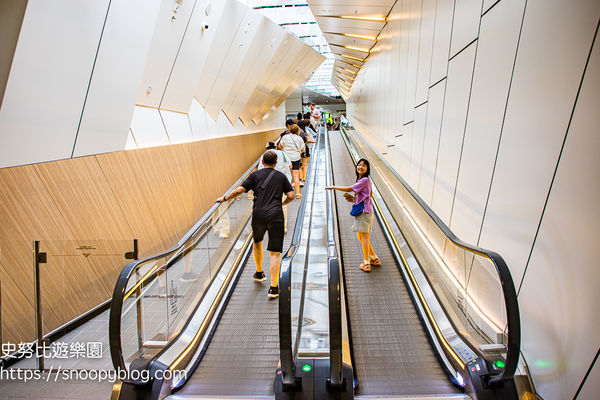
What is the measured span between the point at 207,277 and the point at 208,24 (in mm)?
7129

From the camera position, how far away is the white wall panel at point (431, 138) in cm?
603

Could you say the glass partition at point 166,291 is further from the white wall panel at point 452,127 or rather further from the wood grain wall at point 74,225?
the white wall panel at point 452,127

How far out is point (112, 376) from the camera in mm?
3912

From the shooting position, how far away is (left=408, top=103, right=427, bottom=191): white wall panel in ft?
23.3

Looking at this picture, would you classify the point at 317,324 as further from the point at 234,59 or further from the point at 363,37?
the point at 363,37

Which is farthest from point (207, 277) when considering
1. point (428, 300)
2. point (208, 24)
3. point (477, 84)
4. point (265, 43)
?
point (265, 43)

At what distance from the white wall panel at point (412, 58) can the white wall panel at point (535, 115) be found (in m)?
4.41

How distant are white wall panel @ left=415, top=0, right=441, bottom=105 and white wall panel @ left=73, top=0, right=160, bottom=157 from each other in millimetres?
4459

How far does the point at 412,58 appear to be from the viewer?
26.6 ft

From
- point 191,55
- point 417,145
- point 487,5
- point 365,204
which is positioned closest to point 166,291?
point 365,204

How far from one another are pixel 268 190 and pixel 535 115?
2.71 m

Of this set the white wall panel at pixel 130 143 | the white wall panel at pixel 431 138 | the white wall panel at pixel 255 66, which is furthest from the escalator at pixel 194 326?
the white wall panel at pixel 255 66

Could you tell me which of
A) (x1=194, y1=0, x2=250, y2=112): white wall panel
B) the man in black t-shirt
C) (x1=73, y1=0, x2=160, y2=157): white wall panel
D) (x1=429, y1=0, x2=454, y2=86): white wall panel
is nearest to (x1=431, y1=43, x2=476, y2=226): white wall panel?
(x1=429, y1=0, x2=454, y2=86): white wall panel

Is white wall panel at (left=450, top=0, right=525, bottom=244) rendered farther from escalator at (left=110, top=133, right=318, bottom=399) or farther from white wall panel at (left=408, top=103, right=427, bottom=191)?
white wall panel at (left=408, top=103, right=427, bottom=191)
